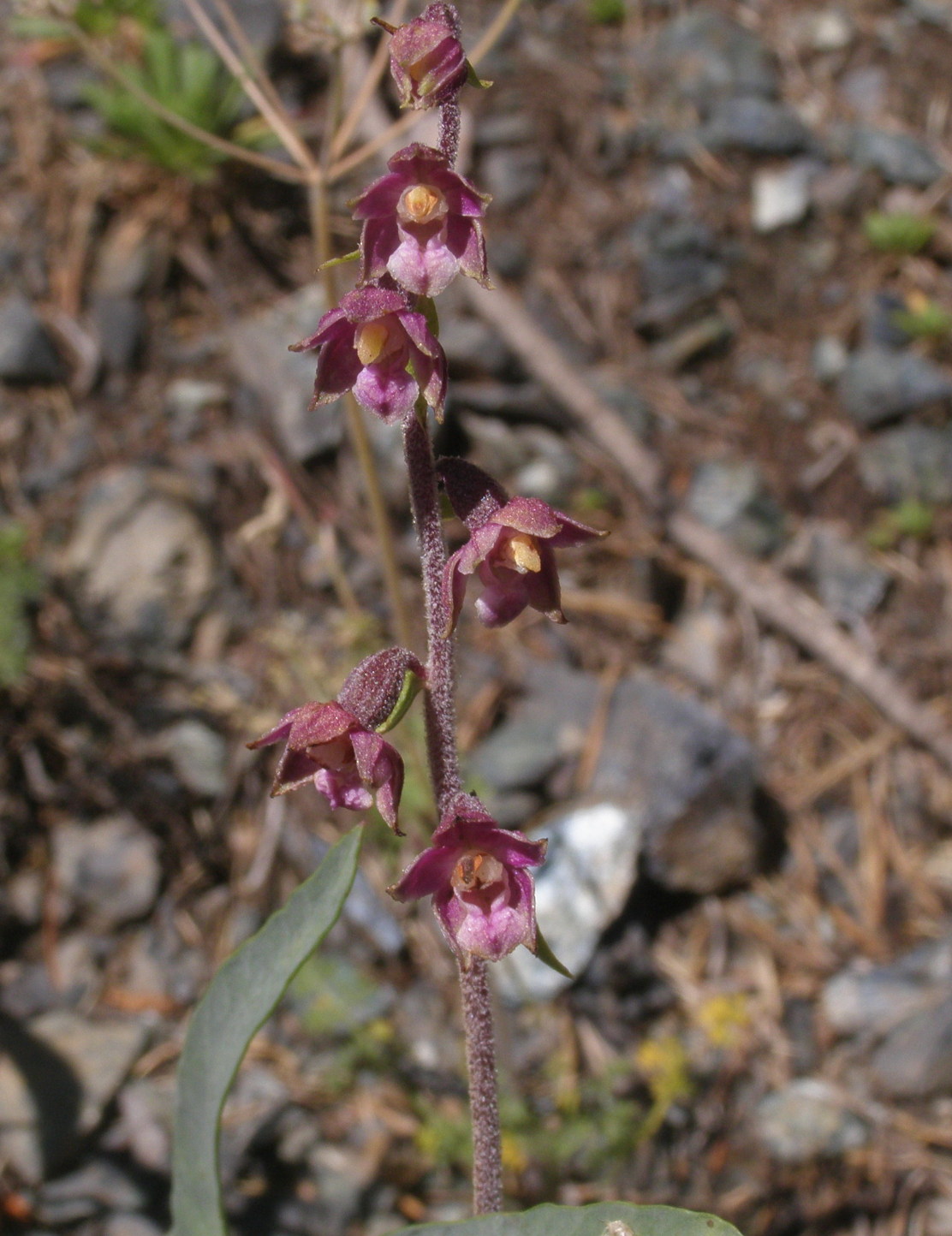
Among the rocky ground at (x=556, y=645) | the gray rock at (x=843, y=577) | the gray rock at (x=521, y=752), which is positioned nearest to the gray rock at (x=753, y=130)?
the rocky ground at (x=556, y=645)

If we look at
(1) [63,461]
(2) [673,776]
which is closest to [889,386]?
(2) [673,776]

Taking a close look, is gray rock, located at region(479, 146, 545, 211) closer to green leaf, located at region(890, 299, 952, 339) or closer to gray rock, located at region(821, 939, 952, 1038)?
green leaf, located at region(890, 299, 952, 339)

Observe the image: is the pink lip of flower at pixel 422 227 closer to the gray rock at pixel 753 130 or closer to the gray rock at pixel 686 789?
the gray rock at pixel 686 789

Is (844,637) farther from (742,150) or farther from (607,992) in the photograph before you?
(742,150)

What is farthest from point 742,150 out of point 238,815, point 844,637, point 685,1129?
point 685,1129

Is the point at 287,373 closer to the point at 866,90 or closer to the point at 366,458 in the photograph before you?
the point at 366,458

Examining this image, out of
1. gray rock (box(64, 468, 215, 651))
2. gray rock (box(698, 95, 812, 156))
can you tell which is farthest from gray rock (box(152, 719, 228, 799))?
gray rock (box(698, 95, 812, 156))
